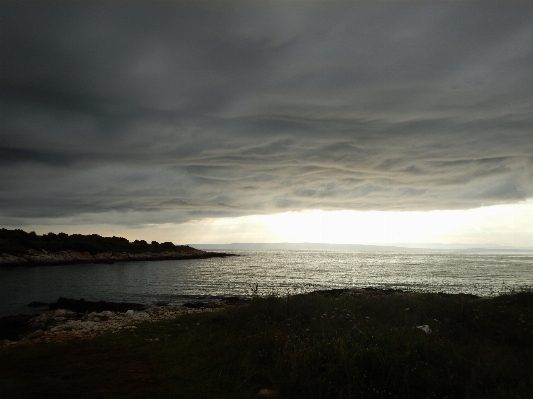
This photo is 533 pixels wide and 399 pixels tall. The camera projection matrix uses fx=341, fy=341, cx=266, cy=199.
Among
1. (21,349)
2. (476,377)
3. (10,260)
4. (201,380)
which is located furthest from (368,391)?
(10,260)

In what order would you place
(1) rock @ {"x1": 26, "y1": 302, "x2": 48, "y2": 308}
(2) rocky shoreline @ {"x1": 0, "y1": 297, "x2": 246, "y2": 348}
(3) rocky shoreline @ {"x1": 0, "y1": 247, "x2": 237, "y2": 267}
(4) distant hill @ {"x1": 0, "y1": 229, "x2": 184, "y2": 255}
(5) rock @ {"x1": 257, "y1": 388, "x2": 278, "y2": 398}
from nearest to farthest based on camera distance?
1. (5) rock @ {"x1": 257, "y1": 388, "x2": 278, "y2": 398}
2. (2) rocky shoreline @ {"x1": 0, "y1": 297, "x2": 246, "y2": 348}
3. (1) rock @ {"x1": 26, "y1": 302, "x2": 48, "y2": 308}
4. (3) rocky shoreline @ {"x1": 0, "y1": 247, "x2": 237, "y2": 267}
5. (4) distant hill @ {"x1": 0, "y1": 229, "x2": 184, "y2": 255}

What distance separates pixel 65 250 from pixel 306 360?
86918mm

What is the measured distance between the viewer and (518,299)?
44.5 ft

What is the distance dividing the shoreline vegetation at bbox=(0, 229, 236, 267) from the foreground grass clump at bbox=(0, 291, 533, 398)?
2469 inches

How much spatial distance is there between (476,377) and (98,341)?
12591mm

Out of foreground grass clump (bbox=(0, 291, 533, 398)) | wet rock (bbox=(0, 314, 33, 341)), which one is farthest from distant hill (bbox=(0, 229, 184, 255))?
foreground grass clump (bbox=(0, 291, 533, 398))

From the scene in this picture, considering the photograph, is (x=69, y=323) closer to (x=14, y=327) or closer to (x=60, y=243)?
(x=14, y=327)

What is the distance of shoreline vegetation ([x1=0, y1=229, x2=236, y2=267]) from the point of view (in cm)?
6606

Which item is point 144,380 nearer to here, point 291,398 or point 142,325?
point 291,398

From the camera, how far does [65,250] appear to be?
263 ft

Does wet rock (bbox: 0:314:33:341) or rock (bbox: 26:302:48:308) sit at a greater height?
wet rock (bbox: 0:314:33:341)

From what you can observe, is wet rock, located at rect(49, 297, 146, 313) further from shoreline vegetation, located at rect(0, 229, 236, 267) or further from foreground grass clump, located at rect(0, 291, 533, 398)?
shoreline vegetation, located at rect(0, 229, 236, 267)

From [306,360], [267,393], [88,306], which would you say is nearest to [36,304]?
[88,306]

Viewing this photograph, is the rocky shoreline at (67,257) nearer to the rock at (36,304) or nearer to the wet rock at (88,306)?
the rock at (36,304)
